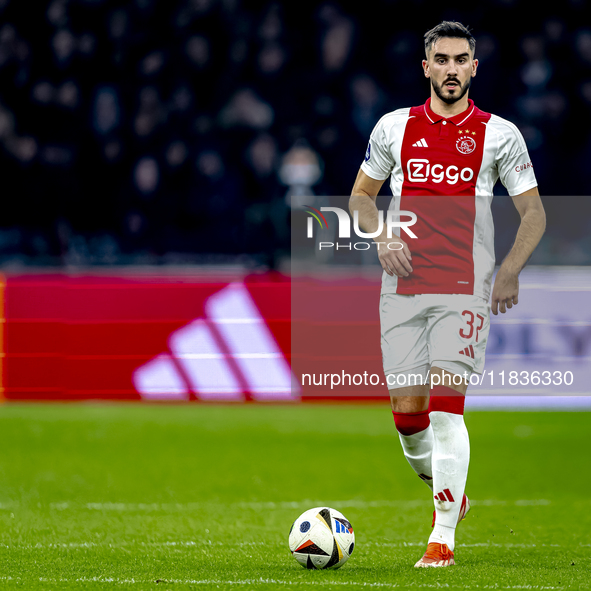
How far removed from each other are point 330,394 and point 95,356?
2.16 m

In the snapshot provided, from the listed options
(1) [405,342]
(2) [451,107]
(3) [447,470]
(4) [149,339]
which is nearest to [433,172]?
(2) [451,107]

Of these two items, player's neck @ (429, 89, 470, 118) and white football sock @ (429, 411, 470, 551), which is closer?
white football sock @ (429, 411, 470, 551)

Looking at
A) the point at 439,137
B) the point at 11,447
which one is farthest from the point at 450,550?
the point at 11,447

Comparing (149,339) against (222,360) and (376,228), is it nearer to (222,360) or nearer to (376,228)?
(222,360)

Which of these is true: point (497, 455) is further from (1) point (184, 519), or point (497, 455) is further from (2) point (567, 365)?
(1) point (184, 519)

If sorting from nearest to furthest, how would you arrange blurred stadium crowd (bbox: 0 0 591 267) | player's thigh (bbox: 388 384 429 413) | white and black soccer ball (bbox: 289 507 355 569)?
white and black soccer ball (bbox: 289 507 355 569) → player's thigh (bbox: 388 384 429 413) → blurred stadium crowd (bbox: 0 0 591 267)

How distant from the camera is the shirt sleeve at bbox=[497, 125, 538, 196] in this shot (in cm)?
335

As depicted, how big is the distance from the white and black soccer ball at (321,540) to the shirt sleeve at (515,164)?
1.34 meters

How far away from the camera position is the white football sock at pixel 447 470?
3217 mm

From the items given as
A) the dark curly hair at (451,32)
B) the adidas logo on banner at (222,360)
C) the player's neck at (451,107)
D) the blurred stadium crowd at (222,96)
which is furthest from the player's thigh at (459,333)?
the blurred stadium crowd at (222,96)

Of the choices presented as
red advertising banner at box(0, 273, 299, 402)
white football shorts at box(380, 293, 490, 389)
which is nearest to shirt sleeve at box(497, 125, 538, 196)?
white football shorts at box(380, 293, 490, 389)

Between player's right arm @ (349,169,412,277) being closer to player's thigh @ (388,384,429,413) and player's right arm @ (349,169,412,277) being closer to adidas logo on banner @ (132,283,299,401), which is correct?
player's thigh @ (388,384,429,413)

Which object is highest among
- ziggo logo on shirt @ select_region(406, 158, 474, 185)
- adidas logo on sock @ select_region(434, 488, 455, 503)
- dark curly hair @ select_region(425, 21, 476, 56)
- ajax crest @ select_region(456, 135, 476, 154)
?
dark curly hair @ select_region(425, 21, 476, 56)

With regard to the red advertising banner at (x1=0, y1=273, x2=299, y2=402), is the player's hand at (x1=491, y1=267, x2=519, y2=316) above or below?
above
